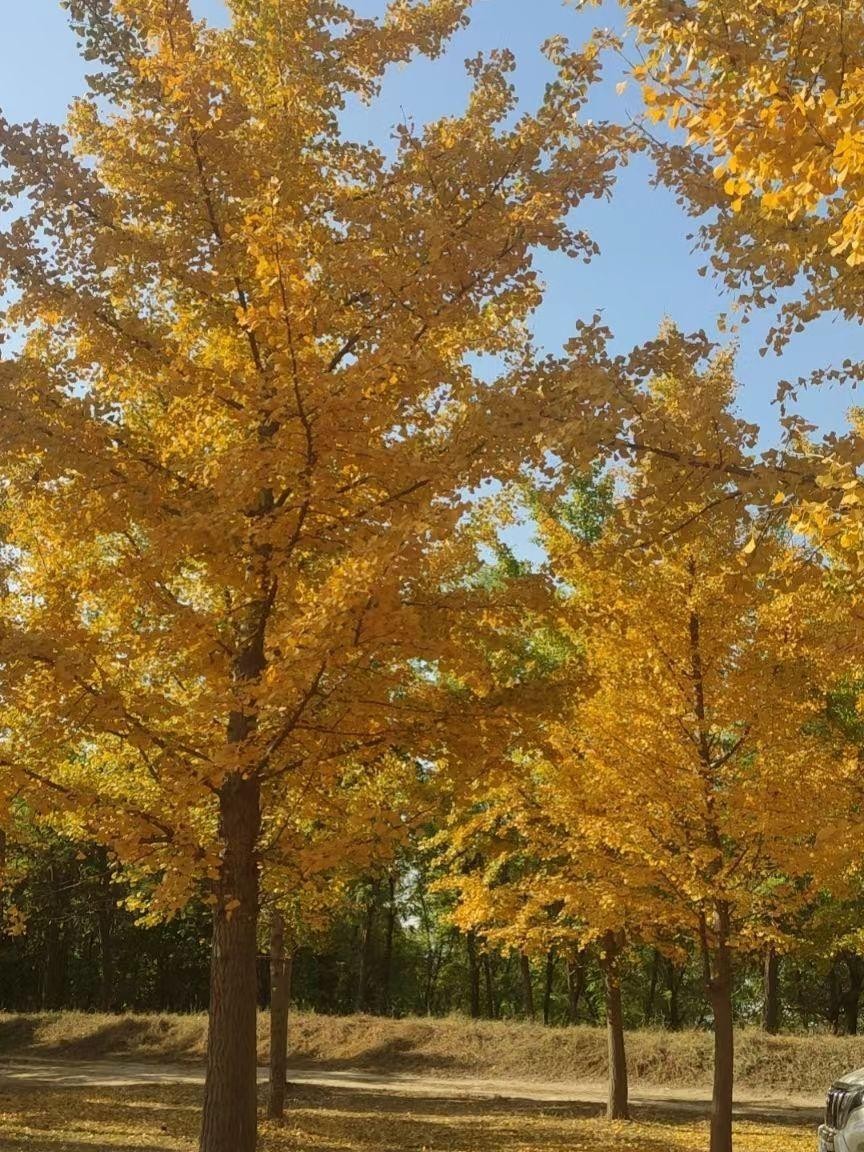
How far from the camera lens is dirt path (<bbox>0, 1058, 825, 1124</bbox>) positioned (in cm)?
1491

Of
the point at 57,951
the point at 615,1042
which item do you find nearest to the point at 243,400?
the point at 615,1042

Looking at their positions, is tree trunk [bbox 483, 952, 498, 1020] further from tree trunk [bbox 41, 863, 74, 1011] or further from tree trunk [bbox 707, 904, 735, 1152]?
tree trunk [bbox 707, 904, 735, 1152]

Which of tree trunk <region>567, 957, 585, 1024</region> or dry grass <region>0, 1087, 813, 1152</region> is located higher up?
dry grass <region>0, 1087, 813, 1152</region>

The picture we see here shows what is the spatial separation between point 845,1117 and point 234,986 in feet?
11.2

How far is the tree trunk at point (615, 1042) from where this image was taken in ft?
44.0

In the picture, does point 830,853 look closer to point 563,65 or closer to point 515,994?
point 563,65

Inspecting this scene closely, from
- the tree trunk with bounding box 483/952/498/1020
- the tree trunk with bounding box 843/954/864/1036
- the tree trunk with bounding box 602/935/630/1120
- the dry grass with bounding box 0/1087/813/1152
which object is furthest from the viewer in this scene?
the tree trunk with bounding box 483/952/498/1020

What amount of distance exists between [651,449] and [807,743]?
17.2 feet

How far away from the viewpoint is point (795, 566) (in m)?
5.11

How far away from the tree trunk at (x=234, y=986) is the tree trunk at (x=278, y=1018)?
6.60 meters

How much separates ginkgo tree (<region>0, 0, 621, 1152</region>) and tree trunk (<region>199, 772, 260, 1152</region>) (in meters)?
0.02

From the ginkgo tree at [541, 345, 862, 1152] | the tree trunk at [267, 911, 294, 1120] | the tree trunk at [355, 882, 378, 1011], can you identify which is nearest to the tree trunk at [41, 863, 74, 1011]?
the tree trunk at [355, 882, 378, 1011]

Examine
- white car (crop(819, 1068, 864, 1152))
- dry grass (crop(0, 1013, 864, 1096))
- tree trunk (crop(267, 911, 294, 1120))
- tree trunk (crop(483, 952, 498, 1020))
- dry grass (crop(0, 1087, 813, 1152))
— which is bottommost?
tree trunk (crop(483, 952, 498, 1020))

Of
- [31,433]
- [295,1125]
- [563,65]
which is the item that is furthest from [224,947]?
[295,1125]
